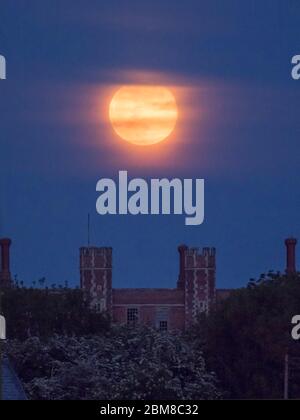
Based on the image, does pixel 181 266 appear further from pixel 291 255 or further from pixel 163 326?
pixel 291 255

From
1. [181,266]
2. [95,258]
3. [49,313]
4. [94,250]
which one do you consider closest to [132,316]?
[49,313]

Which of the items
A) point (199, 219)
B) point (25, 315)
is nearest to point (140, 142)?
point (199, 219)

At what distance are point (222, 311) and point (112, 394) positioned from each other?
1.19 m

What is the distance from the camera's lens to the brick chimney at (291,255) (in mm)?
8875

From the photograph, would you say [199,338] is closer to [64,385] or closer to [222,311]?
[222,311]

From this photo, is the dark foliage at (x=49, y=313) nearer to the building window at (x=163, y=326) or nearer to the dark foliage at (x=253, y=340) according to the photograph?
the building window at (x=163, y=326)

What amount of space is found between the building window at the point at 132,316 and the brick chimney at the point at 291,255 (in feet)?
3.84

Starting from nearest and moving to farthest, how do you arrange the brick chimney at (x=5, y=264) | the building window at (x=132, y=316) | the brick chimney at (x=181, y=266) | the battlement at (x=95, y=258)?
the battlement at (x=95, y=258) → the brick chimney at (x=5, y=264) → the brick chimney at (x=181, y=266) → the building window at (x=132, y=316)

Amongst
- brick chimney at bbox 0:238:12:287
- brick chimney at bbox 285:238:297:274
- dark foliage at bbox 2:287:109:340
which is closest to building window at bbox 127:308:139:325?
dark foliage at bbox 2:287:109:340

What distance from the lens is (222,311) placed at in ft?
30.5

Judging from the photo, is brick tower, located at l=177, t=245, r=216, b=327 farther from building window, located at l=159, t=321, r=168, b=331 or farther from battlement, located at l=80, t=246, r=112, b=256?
battlement, located at l=80, t=246, r=112, b=256

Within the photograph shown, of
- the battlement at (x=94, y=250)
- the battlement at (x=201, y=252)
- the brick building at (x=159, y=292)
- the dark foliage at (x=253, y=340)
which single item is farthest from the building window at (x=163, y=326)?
the battlement at (x=94, y=250)

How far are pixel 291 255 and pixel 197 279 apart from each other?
113 cm
